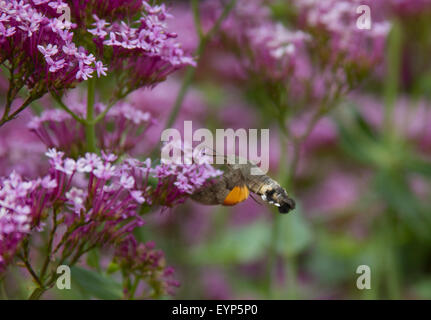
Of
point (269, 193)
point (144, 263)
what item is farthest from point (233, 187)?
point (144, 263)

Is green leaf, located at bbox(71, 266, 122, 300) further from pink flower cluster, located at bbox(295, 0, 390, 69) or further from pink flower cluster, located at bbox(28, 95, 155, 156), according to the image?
pink flower cluster, located at bbox(295, 0, 390, 69)

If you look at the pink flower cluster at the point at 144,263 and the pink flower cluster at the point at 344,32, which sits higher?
the pink flower cluster at the point at 344,32

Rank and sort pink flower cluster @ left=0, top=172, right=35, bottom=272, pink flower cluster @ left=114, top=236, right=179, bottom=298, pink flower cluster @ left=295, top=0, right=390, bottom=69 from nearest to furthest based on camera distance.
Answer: pink flower cluster @ left=0, top=172, right=35, bottom=272 < pink flower cluster @ left=114, top=236, right=179, bottom=298 < pink flower cluster @ left=295, top=0, right=390, bottom=69

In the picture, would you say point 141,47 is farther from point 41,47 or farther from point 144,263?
point 144,263

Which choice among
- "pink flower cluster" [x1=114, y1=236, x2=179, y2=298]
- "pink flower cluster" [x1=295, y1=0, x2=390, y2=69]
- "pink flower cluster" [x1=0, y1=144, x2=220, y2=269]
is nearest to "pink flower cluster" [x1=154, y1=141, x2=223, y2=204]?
"pink flower cluster" [x1=0, y1=144, x2=220, y2=269]

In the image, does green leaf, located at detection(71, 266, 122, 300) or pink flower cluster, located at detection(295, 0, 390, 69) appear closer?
green leaf, located at detection(71, 266, 122, 300)

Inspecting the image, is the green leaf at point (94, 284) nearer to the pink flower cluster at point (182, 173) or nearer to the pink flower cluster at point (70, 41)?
the pink flower cluster at point (182, 173)

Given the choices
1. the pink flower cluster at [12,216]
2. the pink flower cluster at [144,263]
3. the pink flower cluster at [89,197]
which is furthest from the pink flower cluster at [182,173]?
the pink flower cluster at [12,216]
